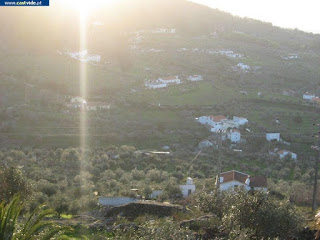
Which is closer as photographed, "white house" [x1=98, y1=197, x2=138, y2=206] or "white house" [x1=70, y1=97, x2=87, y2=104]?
"white house" [x1=98, y1=197, x2=138, y2=206]

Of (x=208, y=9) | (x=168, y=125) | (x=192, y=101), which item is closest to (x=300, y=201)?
(x=168, y=125)

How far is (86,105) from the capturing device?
149ft

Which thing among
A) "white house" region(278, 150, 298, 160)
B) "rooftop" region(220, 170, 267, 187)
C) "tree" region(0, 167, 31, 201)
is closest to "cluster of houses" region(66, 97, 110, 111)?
"white house" region(278, 150, 298, 160)

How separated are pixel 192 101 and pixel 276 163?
731 inches

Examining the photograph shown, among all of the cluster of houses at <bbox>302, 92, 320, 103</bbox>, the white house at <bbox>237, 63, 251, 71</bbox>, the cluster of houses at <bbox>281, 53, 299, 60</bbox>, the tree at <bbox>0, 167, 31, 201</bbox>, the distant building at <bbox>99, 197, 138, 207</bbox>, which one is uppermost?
the cluster of houses at <bbox>281, 53, 299, 60</bbox>

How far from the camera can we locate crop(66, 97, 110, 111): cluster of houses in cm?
4516

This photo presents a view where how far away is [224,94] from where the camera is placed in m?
54.3

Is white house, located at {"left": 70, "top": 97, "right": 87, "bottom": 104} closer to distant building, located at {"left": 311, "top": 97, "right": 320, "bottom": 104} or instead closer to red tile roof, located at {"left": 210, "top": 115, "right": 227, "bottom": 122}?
red tile roof, located at {"left": 210, "top": 115, "right": 227, "bottom": 122}

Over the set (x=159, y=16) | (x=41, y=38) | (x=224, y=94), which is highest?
(x=159, y=16)

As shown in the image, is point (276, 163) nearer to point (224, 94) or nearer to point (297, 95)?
point (224, 94)

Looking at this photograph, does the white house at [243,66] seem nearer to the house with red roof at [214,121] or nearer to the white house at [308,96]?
the white house at [308,96]

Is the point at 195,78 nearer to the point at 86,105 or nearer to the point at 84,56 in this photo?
the point at 84,56

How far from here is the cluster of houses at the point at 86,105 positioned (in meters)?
45.2

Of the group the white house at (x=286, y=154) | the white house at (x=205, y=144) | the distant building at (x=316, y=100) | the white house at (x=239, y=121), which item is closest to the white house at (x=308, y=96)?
the distant building at (x=316, y=100)
